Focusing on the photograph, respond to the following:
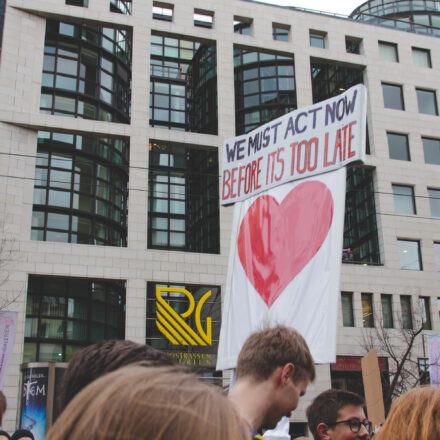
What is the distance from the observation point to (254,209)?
7.93 meters

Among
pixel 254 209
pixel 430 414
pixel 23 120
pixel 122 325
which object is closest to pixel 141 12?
pixel 23 120

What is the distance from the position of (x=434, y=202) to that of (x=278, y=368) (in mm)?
37703

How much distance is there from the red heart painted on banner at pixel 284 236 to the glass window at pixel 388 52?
36448 mm

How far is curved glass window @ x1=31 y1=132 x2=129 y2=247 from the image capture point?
106 ft

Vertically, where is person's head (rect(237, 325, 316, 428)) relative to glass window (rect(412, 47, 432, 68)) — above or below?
below

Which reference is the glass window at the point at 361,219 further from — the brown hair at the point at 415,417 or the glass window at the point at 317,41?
the brown hair at the point at 415,417

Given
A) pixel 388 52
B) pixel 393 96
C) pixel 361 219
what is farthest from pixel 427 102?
pixel 361 219

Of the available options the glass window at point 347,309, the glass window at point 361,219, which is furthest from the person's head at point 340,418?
the glass window at point 361,219

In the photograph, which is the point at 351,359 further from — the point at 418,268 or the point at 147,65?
the point at 147,65

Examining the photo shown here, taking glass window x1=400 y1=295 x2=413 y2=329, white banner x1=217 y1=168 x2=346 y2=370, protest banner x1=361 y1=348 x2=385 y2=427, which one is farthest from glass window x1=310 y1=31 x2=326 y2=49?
white banner x1=217 y1=168 x2=346 y2=370

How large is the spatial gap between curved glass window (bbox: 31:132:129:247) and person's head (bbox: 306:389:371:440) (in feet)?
93.1

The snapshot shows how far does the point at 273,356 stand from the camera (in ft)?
11.8

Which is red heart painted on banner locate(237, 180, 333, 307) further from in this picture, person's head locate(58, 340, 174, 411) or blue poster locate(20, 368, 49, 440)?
blue poster locate(20, 368, 49, 440)

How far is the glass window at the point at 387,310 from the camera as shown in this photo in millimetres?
35500
